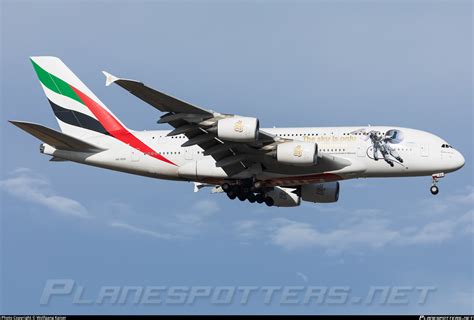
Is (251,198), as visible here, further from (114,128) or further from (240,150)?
(114,128)

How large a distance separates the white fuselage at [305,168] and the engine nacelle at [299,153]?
4.91 ft

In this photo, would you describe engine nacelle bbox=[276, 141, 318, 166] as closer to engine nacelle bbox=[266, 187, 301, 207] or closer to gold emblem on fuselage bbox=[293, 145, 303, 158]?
gold emblem on fuselage bbox=[293, 145, 303, 158]

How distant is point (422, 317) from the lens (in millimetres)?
39156

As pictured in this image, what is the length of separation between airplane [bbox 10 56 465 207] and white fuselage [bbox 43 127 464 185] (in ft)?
0.16

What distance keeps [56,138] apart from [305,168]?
12.4m

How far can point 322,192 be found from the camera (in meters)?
52.1

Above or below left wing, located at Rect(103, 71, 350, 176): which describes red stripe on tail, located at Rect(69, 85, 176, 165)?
below

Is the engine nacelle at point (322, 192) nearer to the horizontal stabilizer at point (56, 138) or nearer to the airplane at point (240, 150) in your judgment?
the airplane at point (240, 150)

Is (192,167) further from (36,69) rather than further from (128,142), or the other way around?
(36,69)

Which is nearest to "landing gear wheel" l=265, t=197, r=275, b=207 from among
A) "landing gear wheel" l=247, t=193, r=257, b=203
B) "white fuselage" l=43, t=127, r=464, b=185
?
"landing gear wheel" l=247, t=193, r=257, b=203

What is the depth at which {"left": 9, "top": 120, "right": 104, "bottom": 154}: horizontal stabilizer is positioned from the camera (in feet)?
152

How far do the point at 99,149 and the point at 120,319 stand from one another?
13309 mm

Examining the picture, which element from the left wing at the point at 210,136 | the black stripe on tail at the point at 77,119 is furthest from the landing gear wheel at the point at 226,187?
the black stripe on tail at the point at 77,119

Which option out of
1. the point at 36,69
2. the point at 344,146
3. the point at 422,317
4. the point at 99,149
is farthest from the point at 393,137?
the point at 36,69
